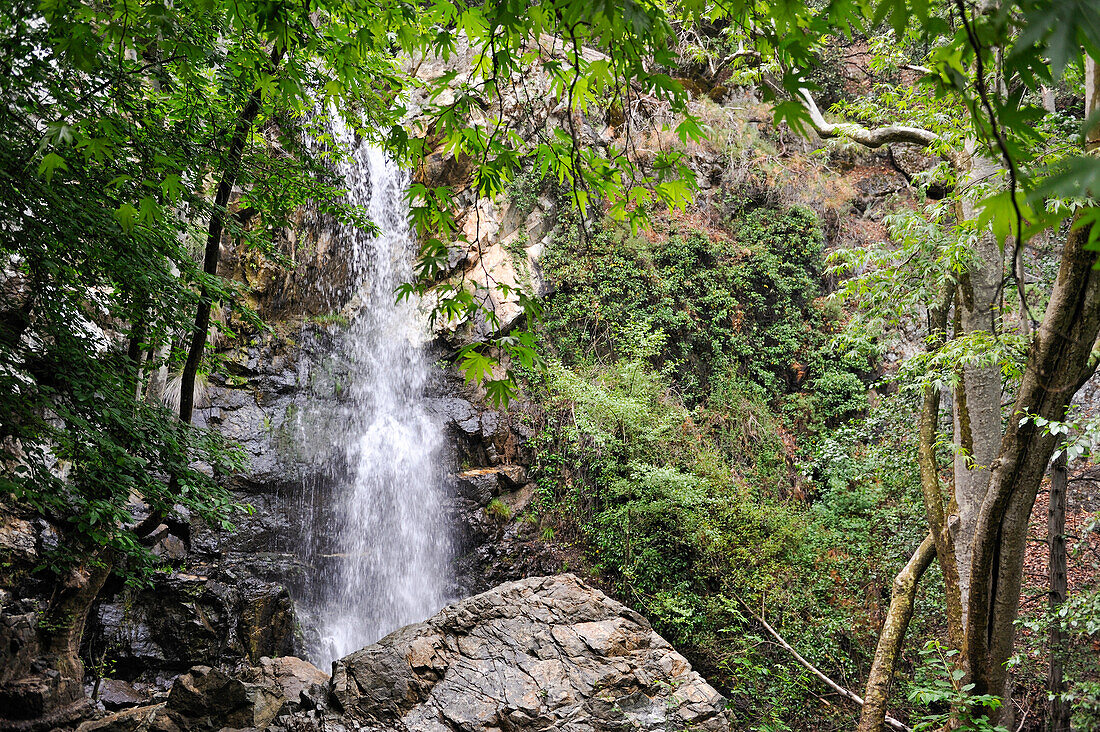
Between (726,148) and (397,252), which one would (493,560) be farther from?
(726,148)

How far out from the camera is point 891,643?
505 centimetres

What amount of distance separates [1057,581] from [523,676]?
16.7 feet

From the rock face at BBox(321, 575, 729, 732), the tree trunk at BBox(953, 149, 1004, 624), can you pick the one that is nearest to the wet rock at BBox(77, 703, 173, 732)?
the rock face at BBox(321, 575, 729, 732)

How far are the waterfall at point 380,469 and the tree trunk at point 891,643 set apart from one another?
6.49 meters

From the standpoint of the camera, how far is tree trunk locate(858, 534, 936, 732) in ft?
16.3

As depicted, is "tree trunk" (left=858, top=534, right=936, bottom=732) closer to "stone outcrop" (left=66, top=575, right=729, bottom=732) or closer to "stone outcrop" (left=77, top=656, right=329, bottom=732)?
"stone outcrop" (left=66, top=575, right=729, bottom=732)

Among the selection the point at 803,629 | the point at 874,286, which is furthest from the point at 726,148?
the point at 803,629

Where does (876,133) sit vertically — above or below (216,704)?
above

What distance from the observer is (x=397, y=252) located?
1290 cm

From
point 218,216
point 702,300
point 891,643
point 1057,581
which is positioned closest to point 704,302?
point 702,300

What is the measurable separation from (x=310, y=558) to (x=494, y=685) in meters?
5.53

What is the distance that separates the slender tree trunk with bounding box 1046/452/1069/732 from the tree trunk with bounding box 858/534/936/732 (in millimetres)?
1055

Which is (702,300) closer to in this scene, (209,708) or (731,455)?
(731,455)

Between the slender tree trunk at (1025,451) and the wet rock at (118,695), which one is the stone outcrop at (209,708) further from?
the slender tree trunk at (1025,451)
